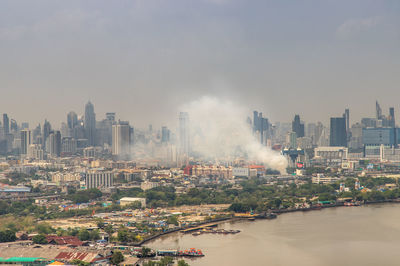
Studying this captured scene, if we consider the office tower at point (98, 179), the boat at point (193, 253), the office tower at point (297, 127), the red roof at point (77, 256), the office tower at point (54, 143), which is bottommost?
the boat at point (193, 253)

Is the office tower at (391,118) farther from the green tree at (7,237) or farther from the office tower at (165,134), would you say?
the green tree at (7,237)

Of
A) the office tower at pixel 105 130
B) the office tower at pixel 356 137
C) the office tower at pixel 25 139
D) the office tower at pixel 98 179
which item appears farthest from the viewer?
the office tower at pixel 105 130

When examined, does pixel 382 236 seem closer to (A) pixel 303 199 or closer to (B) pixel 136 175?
(A) pixel 303 199

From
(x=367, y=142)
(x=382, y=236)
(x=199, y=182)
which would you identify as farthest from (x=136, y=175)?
(x=367, y=142)

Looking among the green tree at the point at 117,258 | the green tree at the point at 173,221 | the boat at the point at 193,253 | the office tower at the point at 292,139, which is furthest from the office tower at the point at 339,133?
the green tree at the point at 117,258

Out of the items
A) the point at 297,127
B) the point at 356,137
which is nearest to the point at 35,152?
the point at 297,127

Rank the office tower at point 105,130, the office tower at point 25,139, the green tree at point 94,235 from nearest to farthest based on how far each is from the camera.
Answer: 1. the green tree at point 94,235
2. the office tower at point 25,139
3. the office tower at point 105,130

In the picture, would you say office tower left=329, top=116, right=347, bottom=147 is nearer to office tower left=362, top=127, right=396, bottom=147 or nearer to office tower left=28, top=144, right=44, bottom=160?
office tower left=362, top=127, right=396, bottom=147
